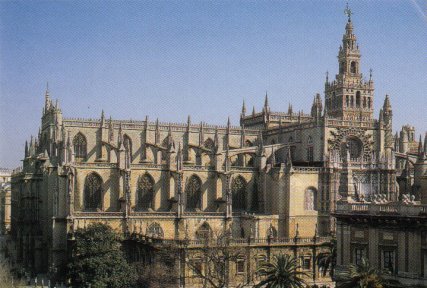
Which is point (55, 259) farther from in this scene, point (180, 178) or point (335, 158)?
point (335, 158)

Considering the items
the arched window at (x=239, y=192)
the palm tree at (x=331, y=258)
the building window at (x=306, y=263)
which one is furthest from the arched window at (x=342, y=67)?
the palm tree at (x=331, y=258)

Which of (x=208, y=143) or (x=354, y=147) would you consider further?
(x=208, y=143)

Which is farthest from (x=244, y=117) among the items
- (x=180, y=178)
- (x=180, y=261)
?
(x=180, y=261)

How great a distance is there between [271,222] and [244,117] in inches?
1184

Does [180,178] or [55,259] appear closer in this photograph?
[55,259]

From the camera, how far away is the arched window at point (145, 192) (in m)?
70.2

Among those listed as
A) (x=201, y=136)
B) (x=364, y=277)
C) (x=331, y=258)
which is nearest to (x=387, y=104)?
(x=201, y=136)

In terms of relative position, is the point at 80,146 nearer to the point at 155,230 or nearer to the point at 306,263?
the point at 155,230

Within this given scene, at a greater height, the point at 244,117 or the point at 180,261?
the point at 244,117

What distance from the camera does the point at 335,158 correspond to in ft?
252

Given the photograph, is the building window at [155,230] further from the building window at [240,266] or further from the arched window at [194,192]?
the building window at [240,266]

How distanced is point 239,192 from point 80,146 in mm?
18659

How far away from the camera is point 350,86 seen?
96.4 m

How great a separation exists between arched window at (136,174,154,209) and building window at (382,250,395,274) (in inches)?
1311
